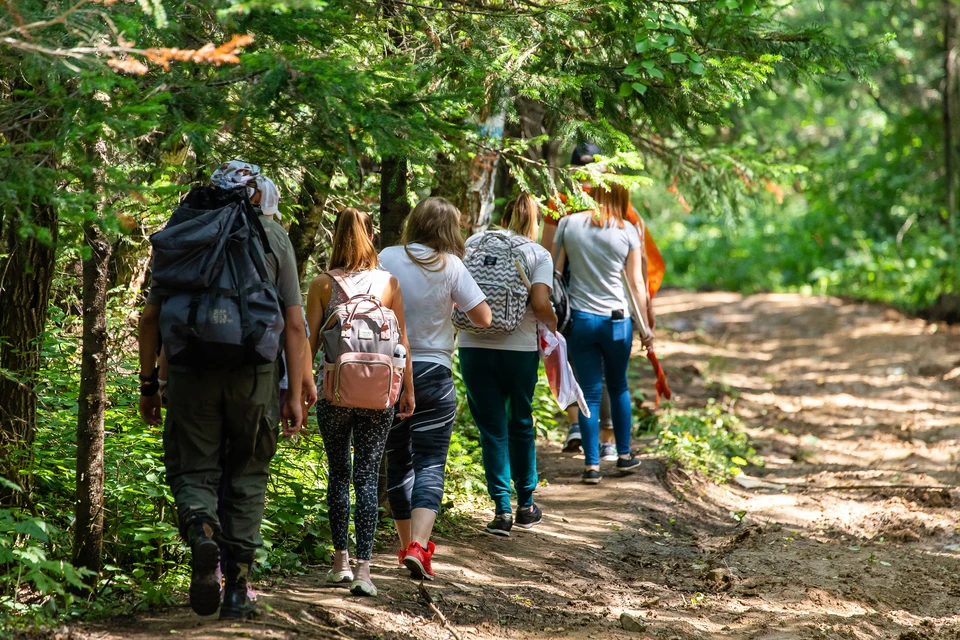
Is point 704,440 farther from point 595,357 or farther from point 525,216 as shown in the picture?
point 525,216

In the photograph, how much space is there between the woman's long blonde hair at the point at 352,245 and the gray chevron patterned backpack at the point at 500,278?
1.07 m

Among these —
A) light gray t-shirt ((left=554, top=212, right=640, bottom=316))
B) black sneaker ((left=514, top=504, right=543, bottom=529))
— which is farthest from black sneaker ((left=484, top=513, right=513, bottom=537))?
light gray t-shirt ((left=554, top=212, right=640, bottom=316))

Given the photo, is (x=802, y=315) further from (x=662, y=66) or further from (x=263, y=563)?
(x=263, y=563)

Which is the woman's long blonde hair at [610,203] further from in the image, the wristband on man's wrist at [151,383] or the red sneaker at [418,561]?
the wristband on man's wrist at [151,383]

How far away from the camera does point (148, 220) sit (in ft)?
18.6

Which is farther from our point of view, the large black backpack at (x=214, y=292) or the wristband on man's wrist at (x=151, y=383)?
the wristband on man's wrist at (x=151, y=383)

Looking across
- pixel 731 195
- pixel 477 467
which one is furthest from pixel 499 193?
pixel 477 467

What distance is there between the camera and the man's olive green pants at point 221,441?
12.8 feet

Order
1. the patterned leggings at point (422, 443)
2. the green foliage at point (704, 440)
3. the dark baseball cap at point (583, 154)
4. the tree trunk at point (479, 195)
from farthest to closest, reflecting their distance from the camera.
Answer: the green foliage at point (704, 440) → the tree trunk at point (479, 195) → the dark baseball cap at point (583, 154) → the patterned leggings at point (422, 443)

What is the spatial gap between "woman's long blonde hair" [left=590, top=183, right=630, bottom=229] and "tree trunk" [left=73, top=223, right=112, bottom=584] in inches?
156

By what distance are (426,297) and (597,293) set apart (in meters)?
2.46

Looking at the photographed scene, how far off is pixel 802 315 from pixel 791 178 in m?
10.7

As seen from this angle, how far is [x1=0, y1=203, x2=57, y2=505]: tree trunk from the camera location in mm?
4730

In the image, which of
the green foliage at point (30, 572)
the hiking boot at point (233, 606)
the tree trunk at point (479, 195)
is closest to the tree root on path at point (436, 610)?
the hiking boot at point (233, 606)
